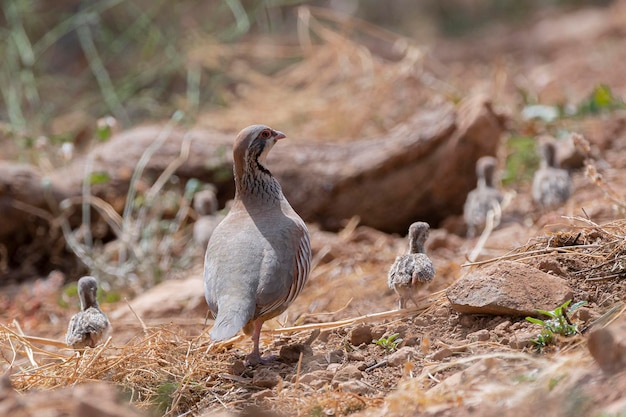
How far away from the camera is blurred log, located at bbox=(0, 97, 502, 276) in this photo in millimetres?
8516

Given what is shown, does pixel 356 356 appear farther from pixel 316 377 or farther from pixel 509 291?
pixel 509 291

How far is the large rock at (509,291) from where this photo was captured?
4480 mm

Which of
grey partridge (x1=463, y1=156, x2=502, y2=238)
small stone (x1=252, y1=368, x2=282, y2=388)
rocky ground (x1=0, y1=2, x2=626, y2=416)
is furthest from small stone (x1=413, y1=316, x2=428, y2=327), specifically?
grey partridge (x1=463, y1=156, x2=502, y2=238)

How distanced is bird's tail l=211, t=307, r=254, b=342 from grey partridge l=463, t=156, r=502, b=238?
3.75 metres

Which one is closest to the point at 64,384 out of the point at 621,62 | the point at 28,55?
the point at 28,55

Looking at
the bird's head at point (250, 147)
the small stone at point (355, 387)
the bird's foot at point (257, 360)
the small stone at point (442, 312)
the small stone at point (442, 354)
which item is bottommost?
the bird's foot at point (257, 360)

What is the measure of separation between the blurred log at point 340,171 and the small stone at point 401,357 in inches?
165

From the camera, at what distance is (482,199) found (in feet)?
25.8

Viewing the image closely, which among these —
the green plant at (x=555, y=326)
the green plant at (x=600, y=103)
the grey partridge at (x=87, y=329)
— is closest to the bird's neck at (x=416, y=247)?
the green plant at (x=555, y=326)

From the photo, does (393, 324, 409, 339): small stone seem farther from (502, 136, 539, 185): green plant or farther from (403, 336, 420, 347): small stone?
(502, 136, 539, 185): green plant

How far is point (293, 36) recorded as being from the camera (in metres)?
17.1

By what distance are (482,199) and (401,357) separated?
3631 mm

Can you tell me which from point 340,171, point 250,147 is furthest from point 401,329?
point 340,171

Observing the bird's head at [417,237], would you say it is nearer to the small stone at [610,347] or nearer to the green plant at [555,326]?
the green plant at [555,326]
